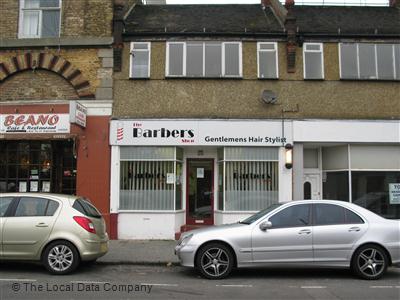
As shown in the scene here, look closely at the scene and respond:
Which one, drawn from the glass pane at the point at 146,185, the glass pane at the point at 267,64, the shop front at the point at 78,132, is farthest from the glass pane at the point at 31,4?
the glass pane at the point at 267,64

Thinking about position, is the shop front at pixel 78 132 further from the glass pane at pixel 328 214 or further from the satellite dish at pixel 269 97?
the glass pane at pixel 328 214

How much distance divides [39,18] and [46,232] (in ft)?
27.6

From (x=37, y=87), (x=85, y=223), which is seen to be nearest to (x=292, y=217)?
(x=85, y=223)

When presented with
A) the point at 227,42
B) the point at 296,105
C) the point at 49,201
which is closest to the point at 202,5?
the point at 227,42

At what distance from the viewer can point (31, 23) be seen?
15445 millimetres

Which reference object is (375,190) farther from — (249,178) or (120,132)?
(120,132)

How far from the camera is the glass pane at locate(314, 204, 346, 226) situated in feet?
31.0

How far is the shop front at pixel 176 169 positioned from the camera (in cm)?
1478

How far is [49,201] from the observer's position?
973 cm

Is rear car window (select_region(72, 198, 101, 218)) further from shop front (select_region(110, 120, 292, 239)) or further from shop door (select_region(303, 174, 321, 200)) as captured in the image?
shop door (select_region(303, 174, 321, 200))

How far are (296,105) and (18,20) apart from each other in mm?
8783

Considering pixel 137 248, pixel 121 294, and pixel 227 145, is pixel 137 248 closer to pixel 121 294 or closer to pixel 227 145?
pixel 227 145

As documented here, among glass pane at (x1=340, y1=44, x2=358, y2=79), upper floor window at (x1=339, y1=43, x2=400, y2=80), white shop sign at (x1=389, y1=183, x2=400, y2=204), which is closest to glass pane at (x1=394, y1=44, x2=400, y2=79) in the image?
upper floor window at (x1=339, y1=43, x2=400, y2=80)

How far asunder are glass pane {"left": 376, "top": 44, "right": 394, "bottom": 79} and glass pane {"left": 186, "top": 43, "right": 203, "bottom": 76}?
5.38 metres
